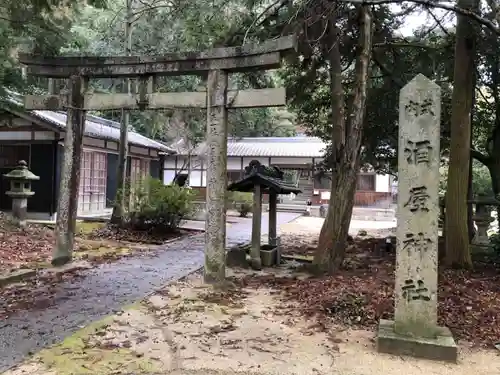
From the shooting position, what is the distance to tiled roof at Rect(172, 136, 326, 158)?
29.3 meters

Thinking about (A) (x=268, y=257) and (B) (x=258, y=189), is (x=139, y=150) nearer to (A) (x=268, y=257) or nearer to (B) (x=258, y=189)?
(B) (x=258, y=189)

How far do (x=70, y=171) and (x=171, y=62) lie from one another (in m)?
2.74

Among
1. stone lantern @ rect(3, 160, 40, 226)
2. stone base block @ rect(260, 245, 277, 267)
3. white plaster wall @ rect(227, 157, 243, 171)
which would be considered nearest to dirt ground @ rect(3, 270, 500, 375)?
stone base block @ rect(260, 245, 277, 267)

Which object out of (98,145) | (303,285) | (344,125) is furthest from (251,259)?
(98,145)

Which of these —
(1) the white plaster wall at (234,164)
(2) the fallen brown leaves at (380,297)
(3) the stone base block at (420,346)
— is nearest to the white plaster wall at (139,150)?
(1) the white plaster wall at (234,164)

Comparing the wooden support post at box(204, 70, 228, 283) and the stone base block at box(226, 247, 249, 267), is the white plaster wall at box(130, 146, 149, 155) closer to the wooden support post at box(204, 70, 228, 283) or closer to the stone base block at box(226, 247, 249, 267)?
the stone base block at box(226, 247, 249, 267)

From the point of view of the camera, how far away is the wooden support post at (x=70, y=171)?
8039mm

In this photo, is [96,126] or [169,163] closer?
[96,126]

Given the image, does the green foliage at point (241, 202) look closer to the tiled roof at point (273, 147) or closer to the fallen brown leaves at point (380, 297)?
the tiled roof at point (273, 147)

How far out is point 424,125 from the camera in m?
4.66

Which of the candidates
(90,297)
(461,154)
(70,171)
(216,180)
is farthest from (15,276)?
(461,154)

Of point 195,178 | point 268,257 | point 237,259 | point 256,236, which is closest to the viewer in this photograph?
point 256,236

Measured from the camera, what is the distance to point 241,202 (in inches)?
918

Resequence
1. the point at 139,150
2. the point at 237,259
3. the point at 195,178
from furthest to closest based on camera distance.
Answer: the point at 195,178 → the point at 139,150 → the point at 237,259
